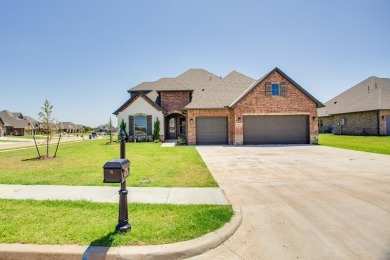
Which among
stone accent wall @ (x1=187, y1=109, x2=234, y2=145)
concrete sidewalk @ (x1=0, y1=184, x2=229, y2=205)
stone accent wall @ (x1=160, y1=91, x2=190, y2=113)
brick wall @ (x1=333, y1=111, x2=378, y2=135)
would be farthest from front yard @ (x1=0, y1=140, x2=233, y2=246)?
brick wall @ (x1=333, y1=111, x2=378, y2=135)

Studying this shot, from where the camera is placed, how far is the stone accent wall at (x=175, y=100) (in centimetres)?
2575

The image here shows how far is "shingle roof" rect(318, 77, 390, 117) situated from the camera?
1158 inches

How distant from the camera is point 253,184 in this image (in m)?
7.20

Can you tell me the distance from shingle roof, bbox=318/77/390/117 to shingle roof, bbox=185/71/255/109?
17.5m

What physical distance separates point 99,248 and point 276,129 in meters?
19.5

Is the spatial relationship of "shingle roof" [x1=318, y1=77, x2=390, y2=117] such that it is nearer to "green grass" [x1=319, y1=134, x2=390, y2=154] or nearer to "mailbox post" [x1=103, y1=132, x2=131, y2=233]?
"green grass" [x1=319, y1=134, x2=390, y2=154]

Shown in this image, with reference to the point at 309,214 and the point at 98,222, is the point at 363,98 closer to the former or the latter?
the point at 309,214

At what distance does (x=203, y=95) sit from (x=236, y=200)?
17.8 metres

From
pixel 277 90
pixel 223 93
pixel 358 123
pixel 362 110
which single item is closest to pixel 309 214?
pixel 277 90

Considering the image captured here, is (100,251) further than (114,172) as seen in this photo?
No

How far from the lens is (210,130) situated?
21.3 metres

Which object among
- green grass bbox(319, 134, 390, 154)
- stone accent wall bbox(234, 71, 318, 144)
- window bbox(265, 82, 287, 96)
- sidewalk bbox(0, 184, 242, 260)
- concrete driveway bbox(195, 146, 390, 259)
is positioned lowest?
concrete driveway bbox(195, 146, 390, 259)

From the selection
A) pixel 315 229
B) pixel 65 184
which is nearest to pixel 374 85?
pixel 315 229

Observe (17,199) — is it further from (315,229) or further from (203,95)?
(203,95)
